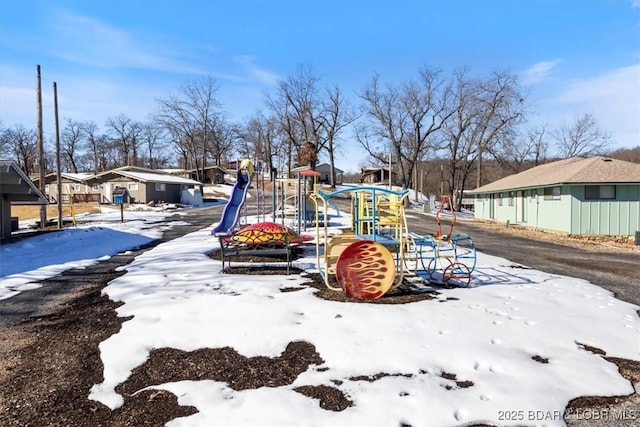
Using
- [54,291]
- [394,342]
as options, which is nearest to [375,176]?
[54,291]

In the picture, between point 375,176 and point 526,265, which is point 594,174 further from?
point 375,176

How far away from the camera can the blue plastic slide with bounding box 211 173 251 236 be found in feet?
40.3

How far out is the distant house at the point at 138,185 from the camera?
1459 inches

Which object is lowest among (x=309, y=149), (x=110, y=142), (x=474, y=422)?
(x=474, y=422)

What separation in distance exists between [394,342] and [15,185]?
626 inches

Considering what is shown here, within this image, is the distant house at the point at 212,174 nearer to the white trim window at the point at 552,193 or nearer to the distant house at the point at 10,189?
the distant house at the point at 10,189

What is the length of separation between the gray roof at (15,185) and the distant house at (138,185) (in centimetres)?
2127

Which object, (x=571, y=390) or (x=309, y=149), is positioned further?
(x=309, y=149)

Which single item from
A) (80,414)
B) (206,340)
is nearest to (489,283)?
(206,340)

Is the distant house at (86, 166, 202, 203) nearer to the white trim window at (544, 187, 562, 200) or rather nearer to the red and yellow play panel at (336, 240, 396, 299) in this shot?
the white trim window at (544, 187, 562, 200)

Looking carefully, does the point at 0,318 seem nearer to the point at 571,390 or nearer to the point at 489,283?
the point at 571,390

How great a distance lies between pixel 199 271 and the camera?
27.1 feet

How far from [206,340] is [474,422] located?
2.92 meters

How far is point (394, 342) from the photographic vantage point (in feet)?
14.7
